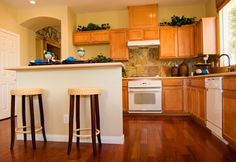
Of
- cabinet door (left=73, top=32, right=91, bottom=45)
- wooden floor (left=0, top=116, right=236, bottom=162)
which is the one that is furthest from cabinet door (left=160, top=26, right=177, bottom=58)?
wooden floor (left=0, top=116, right=236, bottom=162)

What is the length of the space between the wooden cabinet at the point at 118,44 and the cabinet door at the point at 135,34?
132 millimetres

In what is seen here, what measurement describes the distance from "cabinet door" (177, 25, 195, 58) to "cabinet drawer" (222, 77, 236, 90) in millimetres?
2591

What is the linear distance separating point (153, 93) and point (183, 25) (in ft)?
5.97

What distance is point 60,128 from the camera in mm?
2869

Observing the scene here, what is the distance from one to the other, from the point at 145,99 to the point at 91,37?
85.1 inches

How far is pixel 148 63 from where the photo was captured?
5.34m

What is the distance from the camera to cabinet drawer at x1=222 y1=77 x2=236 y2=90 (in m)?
2.13

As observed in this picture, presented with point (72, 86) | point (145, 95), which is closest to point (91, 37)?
point (145, 95)

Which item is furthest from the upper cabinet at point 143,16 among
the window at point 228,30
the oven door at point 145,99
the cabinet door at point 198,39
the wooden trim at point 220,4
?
the oven door at point 145,99

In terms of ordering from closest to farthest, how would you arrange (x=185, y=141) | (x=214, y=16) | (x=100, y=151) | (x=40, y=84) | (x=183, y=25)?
(x=100, y=151) → (x=185, y=141) → (x=40, y=84) → (x=214, y=16) → (x=183, y=25)

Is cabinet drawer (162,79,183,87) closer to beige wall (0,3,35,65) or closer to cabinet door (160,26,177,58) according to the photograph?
cabinet door (160,26,177,58)

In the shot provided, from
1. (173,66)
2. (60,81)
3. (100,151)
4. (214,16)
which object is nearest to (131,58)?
(173,66)

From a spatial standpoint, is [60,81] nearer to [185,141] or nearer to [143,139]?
[143,139]

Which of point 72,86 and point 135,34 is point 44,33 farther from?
point 72,86
